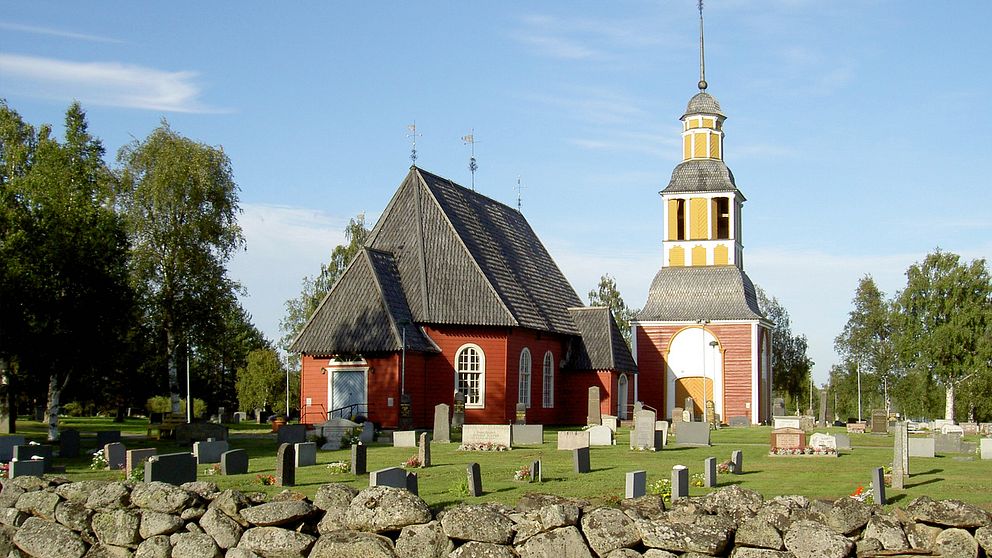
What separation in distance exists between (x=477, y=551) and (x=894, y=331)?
70.0 meters

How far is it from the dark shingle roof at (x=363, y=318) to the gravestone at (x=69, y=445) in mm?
12494

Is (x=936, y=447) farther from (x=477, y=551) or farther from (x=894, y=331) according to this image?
(x=894, y=331)

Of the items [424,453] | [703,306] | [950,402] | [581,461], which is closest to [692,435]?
[581,461]

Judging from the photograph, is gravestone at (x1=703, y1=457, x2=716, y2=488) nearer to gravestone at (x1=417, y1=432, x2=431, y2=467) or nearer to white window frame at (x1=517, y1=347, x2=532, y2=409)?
gravestone at (x1=417, y1=432, x2=431, y2=467)

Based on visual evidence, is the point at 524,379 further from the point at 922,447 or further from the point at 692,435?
the point at 922,447

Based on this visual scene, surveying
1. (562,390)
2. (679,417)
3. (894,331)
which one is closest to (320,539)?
(679,417)

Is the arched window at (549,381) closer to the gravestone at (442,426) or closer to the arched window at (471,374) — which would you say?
the arched window at (471,374)

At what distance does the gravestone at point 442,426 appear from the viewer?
99.4 feet

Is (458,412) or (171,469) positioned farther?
(458,412)

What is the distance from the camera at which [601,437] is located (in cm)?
3033

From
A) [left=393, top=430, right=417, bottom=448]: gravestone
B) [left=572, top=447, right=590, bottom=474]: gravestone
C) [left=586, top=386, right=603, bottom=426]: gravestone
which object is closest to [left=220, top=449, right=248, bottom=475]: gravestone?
[left=572, top=447, right=590, bottom=474]: gravestone

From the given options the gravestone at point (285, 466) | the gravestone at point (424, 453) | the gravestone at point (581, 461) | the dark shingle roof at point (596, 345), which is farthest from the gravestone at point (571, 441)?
the dark shingle roof at point (596, 345)

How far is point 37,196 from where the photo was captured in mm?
37656

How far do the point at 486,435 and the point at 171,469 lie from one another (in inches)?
476
